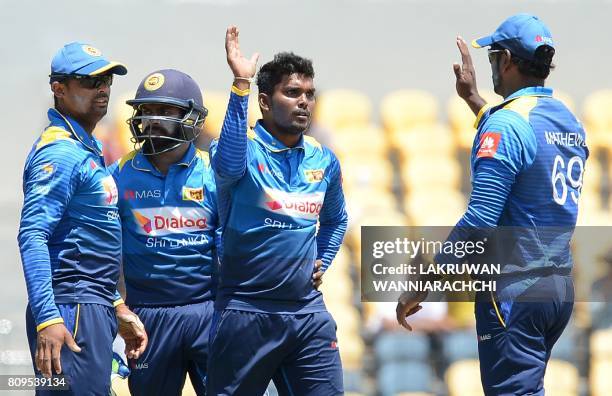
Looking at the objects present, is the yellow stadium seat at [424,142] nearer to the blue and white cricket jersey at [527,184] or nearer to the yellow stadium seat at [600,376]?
the yellow stadium seat at [600,376]

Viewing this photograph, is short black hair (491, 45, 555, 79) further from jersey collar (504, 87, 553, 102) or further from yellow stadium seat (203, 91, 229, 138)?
yellow stadium seat (203, 91, 229, 138)

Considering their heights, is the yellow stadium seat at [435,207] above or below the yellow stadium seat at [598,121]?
below

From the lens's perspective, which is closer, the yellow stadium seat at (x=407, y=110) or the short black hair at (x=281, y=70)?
the short black hair at (x=281, y=70)

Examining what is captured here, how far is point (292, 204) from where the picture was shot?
199 inches

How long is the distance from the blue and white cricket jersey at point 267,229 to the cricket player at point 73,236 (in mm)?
497

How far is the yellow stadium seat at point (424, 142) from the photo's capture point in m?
10.5

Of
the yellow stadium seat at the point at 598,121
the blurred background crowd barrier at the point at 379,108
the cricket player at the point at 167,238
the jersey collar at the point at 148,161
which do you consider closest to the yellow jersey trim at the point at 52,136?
the cricket player at the point at 167,238

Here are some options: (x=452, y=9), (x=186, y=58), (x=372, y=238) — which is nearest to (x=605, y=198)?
(x=452, y=9)

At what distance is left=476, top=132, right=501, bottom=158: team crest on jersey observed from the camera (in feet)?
15.7

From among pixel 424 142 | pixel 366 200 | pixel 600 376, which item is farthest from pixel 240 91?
pixel 424 142

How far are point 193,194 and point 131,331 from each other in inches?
27.2

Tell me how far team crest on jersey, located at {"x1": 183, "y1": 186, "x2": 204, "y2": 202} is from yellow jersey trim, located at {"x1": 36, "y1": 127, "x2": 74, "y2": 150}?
771mm

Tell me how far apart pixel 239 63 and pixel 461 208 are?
17.3 feet
